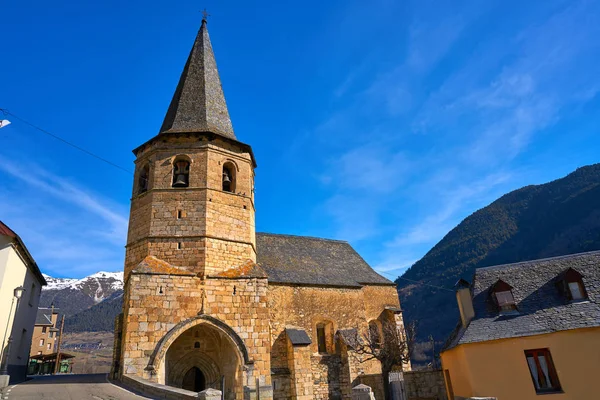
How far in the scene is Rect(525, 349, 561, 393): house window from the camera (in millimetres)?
12773

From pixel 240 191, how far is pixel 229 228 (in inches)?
75.6

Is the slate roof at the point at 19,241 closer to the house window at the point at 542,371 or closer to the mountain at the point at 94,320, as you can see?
the house window at the point at 542,371

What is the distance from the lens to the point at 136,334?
13.1 m

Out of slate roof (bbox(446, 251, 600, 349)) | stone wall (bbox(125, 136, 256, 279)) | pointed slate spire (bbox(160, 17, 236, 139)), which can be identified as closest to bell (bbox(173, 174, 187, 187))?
stone wall (bbox(125, 136, 256, 279))

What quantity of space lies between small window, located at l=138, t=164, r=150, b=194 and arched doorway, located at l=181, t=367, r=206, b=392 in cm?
785

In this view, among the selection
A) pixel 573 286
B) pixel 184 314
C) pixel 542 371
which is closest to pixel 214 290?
pixel 184 314

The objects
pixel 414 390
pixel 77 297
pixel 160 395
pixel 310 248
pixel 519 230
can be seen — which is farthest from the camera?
pixel 77 297

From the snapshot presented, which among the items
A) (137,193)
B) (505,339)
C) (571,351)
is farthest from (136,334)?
(571,351)

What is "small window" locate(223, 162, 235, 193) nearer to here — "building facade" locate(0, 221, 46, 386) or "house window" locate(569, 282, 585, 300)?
"building facade" locate(0, 221, 46, 386)

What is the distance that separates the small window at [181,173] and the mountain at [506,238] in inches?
2433

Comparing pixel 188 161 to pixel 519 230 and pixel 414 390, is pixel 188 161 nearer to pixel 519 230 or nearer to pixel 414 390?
pixel 414 390

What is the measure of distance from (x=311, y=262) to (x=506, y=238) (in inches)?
3049

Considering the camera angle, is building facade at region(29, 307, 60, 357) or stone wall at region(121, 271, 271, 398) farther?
building facade at region(29, 307, 60, 357)

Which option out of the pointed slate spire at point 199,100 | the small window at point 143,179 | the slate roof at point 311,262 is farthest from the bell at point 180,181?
the slate roof at point 311,262
